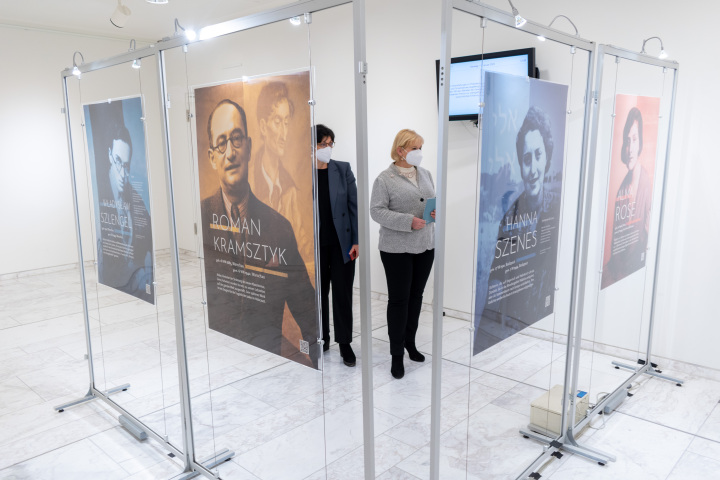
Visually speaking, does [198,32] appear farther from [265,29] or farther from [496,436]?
[496,436]

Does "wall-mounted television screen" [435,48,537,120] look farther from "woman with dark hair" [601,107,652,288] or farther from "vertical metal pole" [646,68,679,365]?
"vertical metal pole" [646,68,679,365]

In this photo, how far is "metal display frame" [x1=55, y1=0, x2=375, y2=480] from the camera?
5.25ft

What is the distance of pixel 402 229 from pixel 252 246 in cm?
129

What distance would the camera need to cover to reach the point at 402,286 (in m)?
3.32

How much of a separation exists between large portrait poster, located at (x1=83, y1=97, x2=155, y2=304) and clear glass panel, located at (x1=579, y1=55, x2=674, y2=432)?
2.26 meters

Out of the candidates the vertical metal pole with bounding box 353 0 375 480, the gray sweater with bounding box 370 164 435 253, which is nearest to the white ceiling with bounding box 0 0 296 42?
the gray sweater with bounding box 370 164 435 253

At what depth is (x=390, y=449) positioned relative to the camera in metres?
2.63

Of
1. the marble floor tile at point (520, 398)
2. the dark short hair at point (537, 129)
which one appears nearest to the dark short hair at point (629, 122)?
the dark short hair at point (537, 129)

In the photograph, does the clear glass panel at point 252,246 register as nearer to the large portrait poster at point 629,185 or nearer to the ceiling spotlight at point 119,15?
the large portrait poster at point 629,185

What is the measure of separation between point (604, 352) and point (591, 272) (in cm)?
80

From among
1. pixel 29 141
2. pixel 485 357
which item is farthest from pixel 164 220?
pixel 29 141

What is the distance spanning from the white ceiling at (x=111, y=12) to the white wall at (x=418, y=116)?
0.29 m

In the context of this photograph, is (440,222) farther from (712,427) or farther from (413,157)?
(712,427)

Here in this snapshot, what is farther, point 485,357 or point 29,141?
point 29,141
